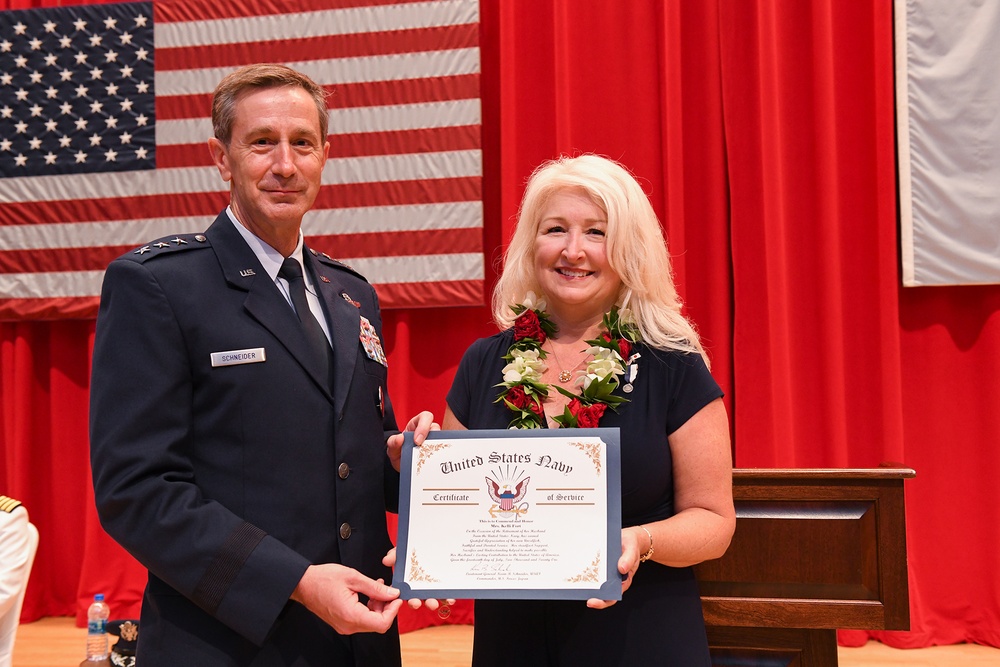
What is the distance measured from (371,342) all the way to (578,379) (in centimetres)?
48

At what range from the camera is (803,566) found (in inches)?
91.7

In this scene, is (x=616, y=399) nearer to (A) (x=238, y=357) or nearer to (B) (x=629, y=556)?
(B) (x=629, y=556)

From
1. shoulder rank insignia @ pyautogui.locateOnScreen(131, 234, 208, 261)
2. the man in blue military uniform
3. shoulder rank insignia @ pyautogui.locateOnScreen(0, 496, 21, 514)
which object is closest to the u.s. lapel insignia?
the man in blue military uniform

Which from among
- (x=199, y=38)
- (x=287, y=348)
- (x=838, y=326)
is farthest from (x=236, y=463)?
(x=199, y=38)

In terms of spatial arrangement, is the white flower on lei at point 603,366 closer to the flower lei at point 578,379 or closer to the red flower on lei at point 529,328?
the flower lei at point 578,379

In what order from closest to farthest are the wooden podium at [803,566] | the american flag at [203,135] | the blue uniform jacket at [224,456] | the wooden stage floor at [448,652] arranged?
the blue uniform jacket at [224,456], the wooden podium at [803,566], the wooden stage floor at [448,652], the american flag at [203,135]

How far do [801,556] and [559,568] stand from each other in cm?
108

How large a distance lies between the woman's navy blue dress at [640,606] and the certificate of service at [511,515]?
9.3 inches

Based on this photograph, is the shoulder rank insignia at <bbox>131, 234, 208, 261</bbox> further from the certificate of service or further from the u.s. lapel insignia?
the certificate of service

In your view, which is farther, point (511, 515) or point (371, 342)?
point (371, 342)

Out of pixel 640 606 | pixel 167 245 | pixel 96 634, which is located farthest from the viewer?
pixel 96 634

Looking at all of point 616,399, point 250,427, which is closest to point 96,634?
point 250,427

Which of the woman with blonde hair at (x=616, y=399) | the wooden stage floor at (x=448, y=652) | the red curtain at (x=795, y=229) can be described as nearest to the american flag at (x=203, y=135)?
the red curtain at (x=795, y=229)

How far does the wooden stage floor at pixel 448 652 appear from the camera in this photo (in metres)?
3.97
